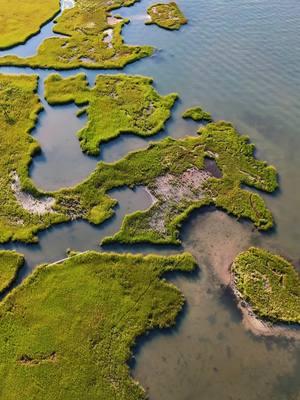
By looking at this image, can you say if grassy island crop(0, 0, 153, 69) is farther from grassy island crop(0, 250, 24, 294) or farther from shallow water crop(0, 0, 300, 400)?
grassy island crop(0, 250, 24, 294)

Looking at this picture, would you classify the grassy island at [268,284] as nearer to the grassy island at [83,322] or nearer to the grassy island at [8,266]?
Answer: the grassy island at [83,322]

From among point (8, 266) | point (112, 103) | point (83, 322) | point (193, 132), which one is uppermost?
point (193, 132)

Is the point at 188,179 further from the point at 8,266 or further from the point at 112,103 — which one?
the point at 8,266

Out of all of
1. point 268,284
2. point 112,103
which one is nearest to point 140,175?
point 112,103

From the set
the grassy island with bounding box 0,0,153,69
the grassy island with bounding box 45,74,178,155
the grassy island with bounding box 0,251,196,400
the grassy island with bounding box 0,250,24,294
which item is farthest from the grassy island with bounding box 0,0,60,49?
the grassy island with bounding box 0,251,196,400

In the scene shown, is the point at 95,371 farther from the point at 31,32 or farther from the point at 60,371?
the point at 31,32
